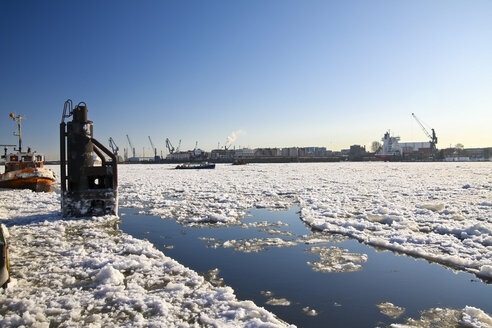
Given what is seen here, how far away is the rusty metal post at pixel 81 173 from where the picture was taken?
8852mm

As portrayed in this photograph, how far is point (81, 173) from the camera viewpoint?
29.1 ft

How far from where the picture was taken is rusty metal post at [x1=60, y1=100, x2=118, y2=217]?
8.85m

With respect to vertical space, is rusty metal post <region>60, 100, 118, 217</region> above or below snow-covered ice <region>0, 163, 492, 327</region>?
above

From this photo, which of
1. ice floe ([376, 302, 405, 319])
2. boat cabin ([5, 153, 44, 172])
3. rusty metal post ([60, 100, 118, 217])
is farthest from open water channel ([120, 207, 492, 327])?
boat cabin ([5, 153, 44, 172])

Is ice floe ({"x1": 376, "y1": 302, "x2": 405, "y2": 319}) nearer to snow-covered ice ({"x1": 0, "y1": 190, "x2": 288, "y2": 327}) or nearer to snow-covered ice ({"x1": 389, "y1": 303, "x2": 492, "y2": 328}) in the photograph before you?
snow-covered ice ({"x1": 389, "y1": 303, "x2": 492, "y2": 328})

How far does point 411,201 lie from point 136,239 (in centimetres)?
1016

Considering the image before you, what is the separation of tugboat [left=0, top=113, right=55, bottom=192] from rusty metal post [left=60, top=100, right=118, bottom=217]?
10791mm

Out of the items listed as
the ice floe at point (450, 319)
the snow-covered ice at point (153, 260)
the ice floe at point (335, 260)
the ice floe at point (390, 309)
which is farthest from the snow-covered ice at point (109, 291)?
the ice floe at point (335, 260)

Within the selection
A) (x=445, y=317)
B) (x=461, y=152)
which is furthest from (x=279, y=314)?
(x=461, y=152)

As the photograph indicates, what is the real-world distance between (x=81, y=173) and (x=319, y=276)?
731 centimetres

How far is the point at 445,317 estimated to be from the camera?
3.45 meters

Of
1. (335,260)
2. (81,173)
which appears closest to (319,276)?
(335,260)

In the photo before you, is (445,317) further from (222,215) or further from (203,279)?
(222,215)

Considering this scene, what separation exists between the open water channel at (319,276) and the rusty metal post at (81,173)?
220 centimetres
